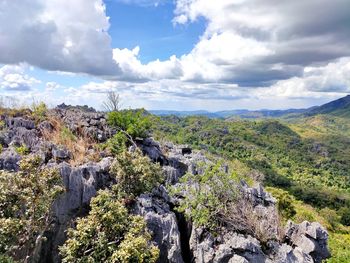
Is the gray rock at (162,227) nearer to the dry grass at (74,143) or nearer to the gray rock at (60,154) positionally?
the dry grass at (74,143)

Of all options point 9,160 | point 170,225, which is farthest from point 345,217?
point 9,160

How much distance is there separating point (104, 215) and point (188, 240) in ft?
15.3

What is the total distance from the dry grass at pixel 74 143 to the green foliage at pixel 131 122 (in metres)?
2.04

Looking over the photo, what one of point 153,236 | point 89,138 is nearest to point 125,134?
point 89,138

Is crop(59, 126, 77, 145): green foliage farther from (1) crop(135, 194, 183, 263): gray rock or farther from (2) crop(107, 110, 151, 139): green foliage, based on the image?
(1) crop(135, 194, 183, 263): gray rock

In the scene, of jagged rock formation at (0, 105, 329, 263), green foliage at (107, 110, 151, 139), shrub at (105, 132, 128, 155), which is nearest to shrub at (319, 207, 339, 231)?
jagged rock formation at (0, 105, 329, 263)

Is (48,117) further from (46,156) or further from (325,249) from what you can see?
(325,249)

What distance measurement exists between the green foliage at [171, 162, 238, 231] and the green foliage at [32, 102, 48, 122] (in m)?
9.28

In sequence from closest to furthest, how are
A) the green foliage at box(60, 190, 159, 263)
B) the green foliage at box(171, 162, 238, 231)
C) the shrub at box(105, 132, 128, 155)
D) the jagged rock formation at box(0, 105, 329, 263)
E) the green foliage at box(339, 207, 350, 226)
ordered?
1. the green foliage at box(60, 190, 159, 263)
2. the jagged rock formation at box(0, 105, 329, 263)
3. the green foliage at box(171, 162, 238, 231)
4. the shrub at box(105, 132, 128, 155)
5. the green foliage at box(339, 207, 350, 226)

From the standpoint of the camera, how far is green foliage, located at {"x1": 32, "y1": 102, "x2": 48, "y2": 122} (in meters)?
20.0

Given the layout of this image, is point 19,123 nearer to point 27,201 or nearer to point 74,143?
point 74,143

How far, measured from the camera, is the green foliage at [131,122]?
64.7 ft

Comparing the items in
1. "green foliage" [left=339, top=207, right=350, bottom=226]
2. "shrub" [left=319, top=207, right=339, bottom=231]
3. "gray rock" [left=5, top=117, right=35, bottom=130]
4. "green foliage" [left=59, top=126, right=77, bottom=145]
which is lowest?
"green foliage" [left=339, top=207, right=350, bottom=226]

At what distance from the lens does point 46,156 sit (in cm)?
1633
